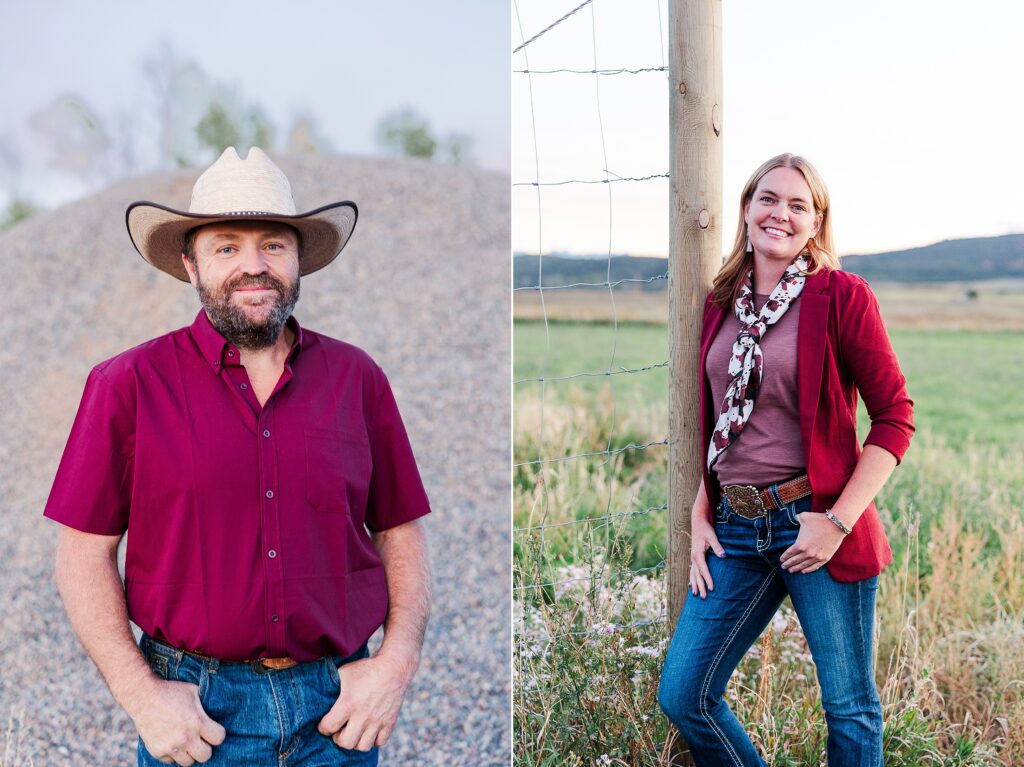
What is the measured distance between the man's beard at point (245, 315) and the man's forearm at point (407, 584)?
0.56 meters

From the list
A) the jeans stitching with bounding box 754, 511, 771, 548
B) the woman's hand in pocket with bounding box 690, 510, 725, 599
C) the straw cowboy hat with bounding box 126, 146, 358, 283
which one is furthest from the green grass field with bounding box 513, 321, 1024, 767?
the straw cowboy hat with bounding box 126, 146, 358, 283

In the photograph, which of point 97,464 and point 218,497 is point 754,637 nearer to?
point 218,497

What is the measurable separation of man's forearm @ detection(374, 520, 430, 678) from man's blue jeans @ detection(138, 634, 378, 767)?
0.88 feet

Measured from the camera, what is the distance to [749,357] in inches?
98.1

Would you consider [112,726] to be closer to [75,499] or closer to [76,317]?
[75,499]

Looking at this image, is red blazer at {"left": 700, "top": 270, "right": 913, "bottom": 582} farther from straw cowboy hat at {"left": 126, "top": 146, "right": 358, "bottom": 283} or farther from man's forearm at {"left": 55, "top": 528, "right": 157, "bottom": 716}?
man's forearm at {"left": 55, "top": 528, "right": 157, "bottom": 716}

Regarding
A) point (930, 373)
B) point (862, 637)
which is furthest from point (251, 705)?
point (930, 373)

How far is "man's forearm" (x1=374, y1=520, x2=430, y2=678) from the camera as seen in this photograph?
7.61ft

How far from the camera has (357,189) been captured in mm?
13828

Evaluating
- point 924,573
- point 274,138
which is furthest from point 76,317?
point 274,138

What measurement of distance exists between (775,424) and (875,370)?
27 centimetres

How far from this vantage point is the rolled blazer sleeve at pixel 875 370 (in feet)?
7.87

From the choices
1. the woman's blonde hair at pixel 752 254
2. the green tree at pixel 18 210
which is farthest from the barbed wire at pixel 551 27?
the green tree at pixel 18 210

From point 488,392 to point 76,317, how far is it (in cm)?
491
